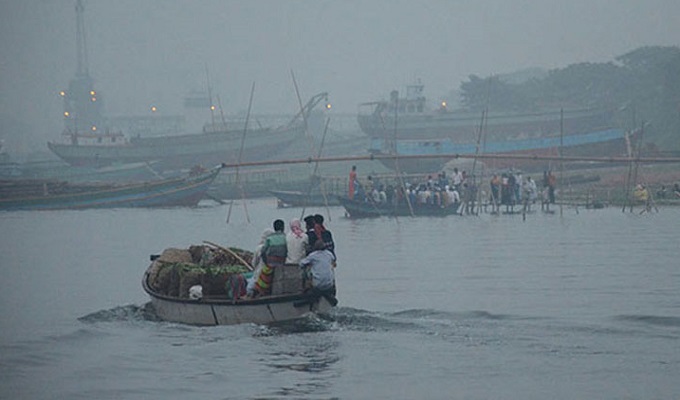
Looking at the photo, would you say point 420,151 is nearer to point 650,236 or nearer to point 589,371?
point 650,236

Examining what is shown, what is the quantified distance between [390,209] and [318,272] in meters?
24.9

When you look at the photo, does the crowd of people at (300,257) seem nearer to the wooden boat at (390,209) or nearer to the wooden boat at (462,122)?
the wooden boat at (390,209)

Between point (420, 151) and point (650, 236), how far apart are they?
85.5 feet

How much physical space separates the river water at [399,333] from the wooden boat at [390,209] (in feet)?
30.1

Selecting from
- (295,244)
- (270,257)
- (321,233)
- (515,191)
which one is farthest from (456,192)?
(270,257)

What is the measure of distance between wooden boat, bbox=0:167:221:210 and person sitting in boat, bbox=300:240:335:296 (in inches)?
1307

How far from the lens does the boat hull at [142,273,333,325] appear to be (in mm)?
16203

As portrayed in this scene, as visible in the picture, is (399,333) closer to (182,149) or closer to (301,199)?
(301,199)

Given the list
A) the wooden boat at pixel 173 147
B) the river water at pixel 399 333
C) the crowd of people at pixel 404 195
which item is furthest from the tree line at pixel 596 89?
the river water at pixel 399 333

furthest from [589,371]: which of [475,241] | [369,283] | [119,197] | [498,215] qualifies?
[119,197]

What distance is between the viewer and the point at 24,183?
5309 cm

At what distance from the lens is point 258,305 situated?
16.2 m

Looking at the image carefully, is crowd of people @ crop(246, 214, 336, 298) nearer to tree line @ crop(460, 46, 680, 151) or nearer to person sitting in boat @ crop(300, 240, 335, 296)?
person sitting in boat @ crop(300, 240, 335, 296)

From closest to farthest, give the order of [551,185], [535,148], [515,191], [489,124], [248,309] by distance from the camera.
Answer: [248,309]
[551,185]
[515,191]
[535,148]
[489,124]
